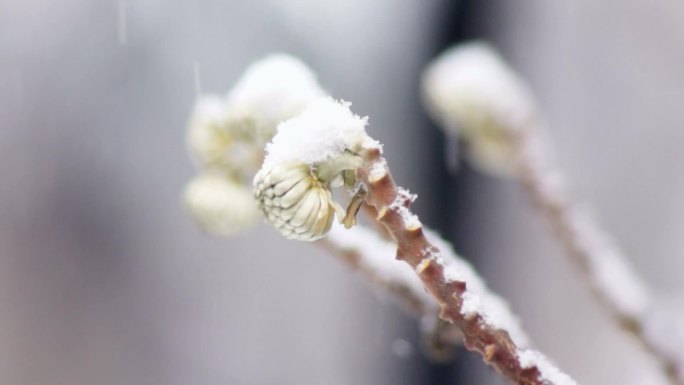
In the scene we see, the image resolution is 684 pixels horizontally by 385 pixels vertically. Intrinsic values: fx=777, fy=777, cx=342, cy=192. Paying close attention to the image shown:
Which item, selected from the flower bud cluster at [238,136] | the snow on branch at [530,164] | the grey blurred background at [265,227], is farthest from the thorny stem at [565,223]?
the grey blurred background at [265,227]

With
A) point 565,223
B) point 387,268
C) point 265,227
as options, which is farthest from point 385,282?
point 265,227

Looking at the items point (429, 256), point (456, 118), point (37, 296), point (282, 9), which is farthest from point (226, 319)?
point (429, 256)

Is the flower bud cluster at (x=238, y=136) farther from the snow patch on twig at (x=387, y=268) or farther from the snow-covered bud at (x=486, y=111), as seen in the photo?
the snow-covered bud at (x=486, y=111)

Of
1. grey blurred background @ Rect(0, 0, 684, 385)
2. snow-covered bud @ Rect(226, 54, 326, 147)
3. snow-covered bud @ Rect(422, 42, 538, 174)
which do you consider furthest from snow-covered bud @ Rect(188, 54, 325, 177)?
grey blurred background @ Rect(0, 0, 684, 385)

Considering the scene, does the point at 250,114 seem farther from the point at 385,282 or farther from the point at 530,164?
the point at 530,164

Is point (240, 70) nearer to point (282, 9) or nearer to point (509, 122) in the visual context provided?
point (282, 9)
